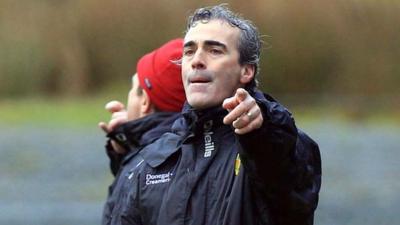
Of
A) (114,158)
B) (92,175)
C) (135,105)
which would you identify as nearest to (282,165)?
(135,105)

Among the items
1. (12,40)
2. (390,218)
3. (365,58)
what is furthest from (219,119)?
(12,40)

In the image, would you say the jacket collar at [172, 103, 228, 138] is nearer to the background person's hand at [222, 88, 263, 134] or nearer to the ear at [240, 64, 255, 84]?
the ear at [240, 64, 255, 84]

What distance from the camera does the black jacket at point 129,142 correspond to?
3.78 m

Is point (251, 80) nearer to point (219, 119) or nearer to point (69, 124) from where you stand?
point (219, 119)

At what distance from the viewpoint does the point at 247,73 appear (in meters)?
3.14

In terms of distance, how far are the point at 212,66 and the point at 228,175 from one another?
0.28m

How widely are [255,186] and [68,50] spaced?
16.3 meters

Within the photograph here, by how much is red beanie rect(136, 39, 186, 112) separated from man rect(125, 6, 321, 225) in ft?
3.00

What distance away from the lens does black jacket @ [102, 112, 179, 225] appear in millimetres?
3775

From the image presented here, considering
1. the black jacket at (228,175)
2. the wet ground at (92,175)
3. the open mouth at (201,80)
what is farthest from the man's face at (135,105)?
the wet ground at (92,175)

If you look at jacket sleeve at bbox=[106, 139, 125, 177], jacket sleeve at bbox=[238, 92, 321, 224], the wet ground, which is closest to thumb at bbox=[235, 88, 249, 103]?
jacket sleeve at bbox=[238, 92, 321, 224]

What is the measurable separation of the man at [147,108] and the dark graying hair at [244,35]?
89 centimetres

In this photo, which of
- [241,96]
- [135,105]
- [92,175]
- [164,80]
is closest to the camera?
[241,96]

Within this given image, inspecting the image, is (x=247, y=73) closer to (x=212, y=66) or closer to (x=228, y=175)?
(x=212, y=66)
